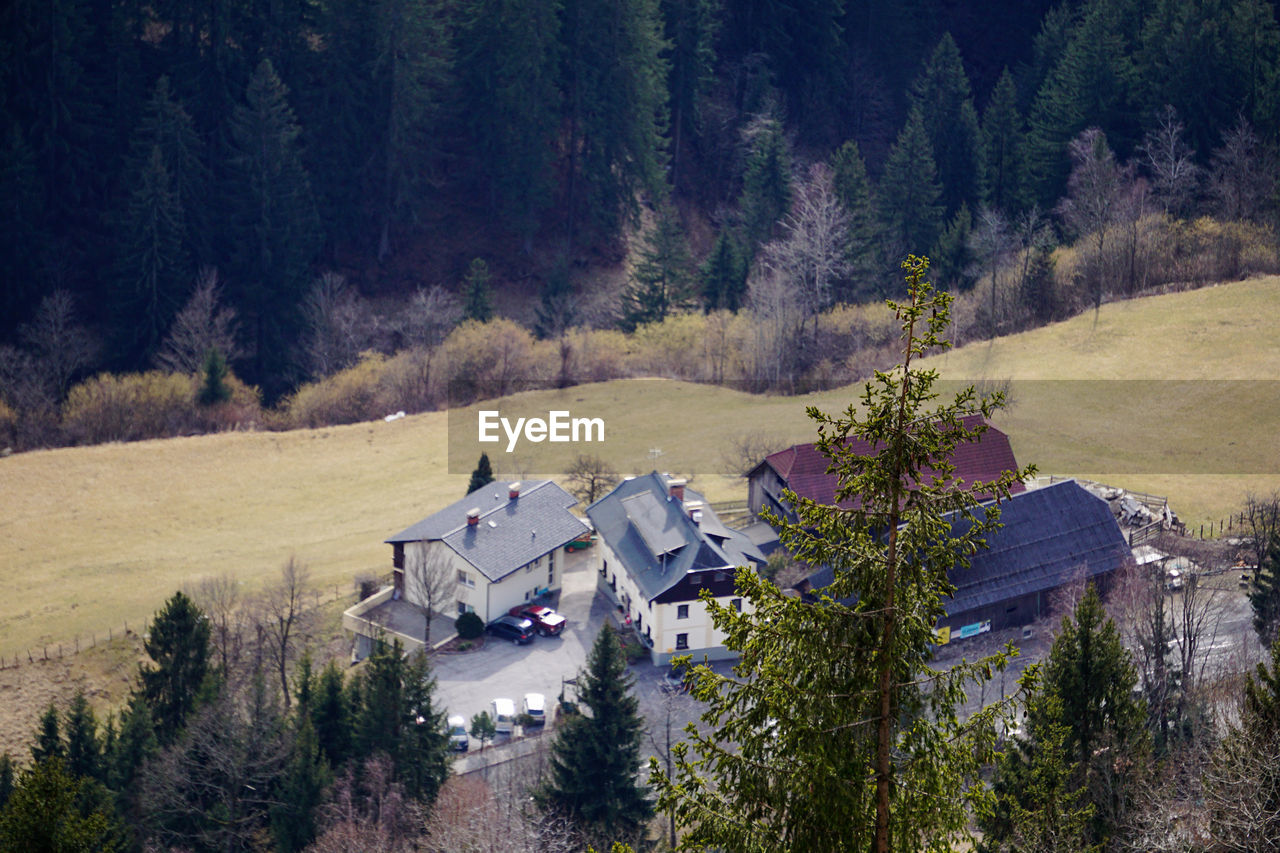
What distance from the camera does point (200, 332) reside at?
7744cm

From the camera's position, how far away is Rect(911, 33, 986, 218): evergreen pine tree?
89375 millimetres

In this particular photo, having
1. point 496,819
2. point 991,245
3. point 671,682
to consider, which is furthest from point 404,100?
point 496,819

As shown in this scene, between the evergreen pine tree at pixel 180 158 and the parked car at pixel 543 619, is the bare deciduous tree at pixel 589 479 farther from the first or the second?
the evergreen pine tree at pixel 180 158

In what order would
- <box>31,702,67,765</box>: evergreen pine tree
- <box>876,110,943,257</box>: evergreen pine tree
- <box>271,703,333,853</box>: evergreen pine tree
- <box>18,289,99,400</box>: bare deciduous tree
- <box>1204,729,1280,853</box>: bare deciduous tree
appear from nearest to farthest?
<box>1204,729,1280,853</box>: bare deciduous tree
<box>271,703,333,853</box>: evergreen pine tree
<box>31,702,67,765</box>: evergreen pine tree
<box>18,289,99,400</box>: bare deciduous tree
<box>876,110,943,257</box>: evergreen pine tree

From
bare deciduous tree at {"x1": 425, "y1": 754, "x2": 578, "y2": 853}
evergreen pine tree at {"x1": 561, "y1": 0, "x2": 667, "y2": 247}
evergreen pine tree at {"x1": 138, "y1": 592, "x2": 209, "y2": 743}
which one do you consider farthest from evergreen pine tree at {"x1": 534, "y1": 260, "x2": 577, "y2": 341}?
bare deciduous tree at {"x1": 425, "y1": 754, "x2": 578, "y2": 853}

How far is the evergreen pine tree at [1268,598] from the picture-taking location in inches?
1470

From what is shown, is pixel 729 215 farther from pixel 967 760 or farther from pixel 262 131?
pixel 967 760

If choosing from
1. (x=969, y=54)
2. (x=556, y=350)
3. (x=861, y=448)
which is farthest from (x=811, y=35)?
(x=861, y=448)

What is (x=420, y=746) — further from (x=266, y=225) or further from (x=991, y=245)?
(x=991, y=245)

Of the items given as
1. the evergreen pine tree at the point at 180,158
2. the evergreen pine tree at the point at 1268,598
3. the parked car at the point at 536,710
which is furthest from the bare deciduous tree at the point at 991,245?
the evergreen pine tree at the point at 180,158

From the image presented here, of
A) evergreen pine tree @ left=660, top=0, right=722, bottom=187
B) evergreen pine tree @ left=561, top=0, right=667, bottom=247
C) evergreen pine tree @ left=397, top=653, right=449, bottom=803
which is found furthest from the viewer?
evergreen pine tree @ left=660, top=0, right=722, bottom=187

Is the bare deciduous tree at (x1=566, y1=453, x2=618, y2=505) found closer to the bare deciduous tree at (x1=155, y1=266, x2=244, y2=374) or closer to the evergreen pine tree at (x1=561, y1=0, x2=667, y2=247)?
the bare deciduous tree at (x1=155, y1=266, x2=244, y2=374)

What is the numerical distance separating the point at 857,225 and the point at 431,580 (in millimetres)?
45595

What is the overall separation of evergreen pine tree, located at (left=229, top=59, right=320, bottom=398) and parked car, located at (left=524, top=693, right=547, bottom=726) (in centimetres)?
4640
